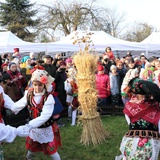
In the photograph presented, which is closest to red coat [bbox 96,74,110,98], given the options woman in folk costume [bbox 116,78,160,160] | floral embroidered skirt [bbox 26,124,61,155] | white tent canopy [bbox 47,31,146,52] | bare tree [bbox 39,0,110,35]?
floral embroidered skirt [bbox 26,124,61,155]

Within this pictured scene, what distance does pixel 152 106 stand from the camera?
10.6 feet

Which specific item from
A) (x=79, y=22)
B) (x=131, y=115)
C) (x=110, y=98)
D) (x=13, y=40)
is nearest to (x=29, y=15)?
(x=79, y=22)

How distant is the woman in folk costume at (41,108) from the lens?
358 cm

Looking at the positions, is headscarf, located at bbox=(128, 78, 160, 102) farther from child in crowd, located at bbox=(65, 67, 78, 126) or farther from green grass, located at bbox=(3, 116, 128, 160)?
child in crowd, located at bbox=(65, 67, 78, 126)

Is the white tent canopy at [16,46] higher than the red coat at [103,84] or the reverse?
higher

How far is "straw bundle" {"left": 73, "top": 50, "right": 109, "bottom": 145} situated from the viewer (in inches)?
209

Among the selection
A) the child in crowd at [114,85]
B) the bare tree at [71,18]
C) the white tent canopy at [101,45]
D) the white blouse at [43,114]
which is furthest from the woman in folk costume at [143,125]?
the bare tree at [71,18]

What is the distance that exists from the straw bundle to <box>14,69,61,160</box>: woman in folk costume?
1.40m

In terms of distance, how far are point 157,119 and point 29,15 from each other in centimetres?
3168

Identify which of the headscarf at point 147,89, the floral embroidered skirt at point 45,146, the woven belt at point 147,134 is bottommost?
the floral embroidered skirt at point 45,146

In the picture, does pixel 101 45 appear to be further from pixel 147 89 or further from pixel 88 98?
pixel 147 89

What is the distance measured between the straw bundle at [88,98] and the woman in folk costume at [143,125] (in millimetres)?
2077

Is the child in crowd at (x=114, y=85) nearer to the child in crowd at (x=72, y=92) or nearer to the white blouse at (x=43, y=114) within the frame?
the child in crowd at (x=72, y=92)

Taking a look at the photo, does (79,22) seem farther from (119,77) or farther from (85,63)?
(85,63)
